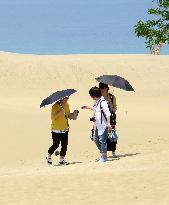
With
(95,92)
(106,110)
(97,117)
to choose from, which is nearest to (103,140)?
(97,117)

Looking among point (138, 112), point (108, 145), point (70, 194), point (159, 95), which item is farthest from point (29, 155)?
point (159, 95)

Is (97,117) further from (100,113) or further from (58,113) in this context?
(58,113)

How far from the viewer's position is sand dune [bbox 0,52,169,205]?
940 centimetres

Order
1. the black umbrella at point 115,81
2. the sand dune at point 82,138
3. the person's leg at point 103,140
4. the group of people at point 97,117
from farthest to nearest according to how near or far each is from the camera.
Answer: the black umbrella at point 115,81 → the person's leg at point 103,140 → the group of people at point 97,117 → the sand dune at point 82,138

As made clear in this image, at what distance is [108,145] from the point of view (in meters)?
13.4

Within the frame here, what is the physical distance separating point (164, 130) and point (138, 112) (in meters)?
5.46

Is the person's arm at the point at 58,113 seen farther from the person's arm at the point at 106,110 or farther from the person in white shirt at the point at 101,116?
the person's arm at the point at 106,110

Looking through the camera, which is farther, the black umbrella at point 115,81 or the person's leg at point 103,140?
the black umbrella at point 115,81

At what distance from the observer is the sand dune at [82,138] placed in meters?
9.40

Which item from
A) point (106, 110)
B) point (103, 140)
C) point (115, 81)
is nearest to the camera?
point (106, 110)

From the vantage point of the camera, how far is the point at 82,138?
811 inches

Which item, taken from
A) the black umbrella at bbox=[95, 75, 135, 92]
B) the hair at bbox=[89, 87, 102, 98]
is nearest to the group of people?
the hair at bbox=[89, 87, 102, 98]

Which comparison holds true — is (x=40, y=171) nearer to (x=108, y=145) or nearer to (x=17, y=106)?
(x=108, y=145)

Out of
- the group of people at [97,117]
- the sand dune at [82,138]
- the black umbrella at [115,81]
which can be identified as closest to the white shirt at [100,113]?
the group of people at [97,117]
